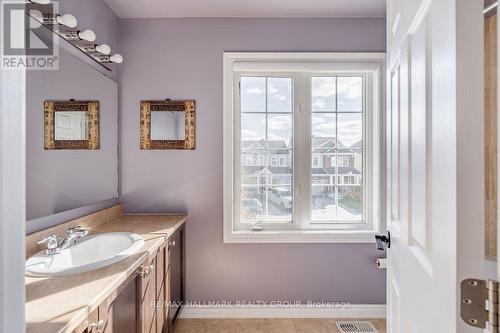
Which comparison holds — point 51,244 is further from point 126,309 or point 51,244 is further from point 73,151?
point 73,151

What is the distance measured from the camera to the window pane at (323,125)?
8.27 feet

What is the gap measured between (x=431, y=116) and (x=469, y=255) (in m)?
0.31

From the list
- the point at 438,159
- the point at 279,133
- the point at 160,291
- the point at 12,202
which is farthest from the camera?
the point at 279,133

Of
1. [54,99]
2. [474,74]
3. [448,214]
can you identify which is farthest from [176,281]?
[474,74]

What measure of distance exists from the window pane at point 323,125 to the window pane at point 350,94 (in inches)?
4.8

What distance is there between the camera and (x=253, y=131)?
253 centimetres

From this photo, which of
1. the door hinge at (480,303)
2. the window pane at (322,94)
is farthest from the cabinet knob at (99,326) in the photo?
the window pane at (322,94)

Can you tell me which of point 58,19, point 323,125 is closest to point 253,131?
point 323,125

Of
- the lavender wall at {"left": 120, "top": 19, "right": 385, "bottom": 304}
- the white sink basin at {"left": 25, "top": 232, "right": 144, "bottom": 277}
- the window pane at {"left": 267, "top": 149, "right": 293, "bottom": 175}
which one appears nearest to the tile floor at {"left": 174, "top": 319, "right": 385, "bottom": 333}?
the lavender wall at {"left": 120, "top": 19, "right": 385, "bottom": 304}

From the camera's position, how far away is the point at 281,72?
2496 mm

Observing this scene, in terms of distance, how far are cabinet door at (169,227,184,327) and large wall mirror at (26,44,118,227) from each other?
61 cm

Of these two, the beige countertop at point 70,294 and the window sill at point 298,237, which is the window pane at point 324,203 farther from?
the beige countertop at point 70,294

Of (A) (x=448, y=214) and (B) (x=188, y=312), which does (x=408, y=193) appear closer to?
(A) (x=448, y=214)

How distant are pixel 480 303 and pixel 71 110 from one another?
2075mm
